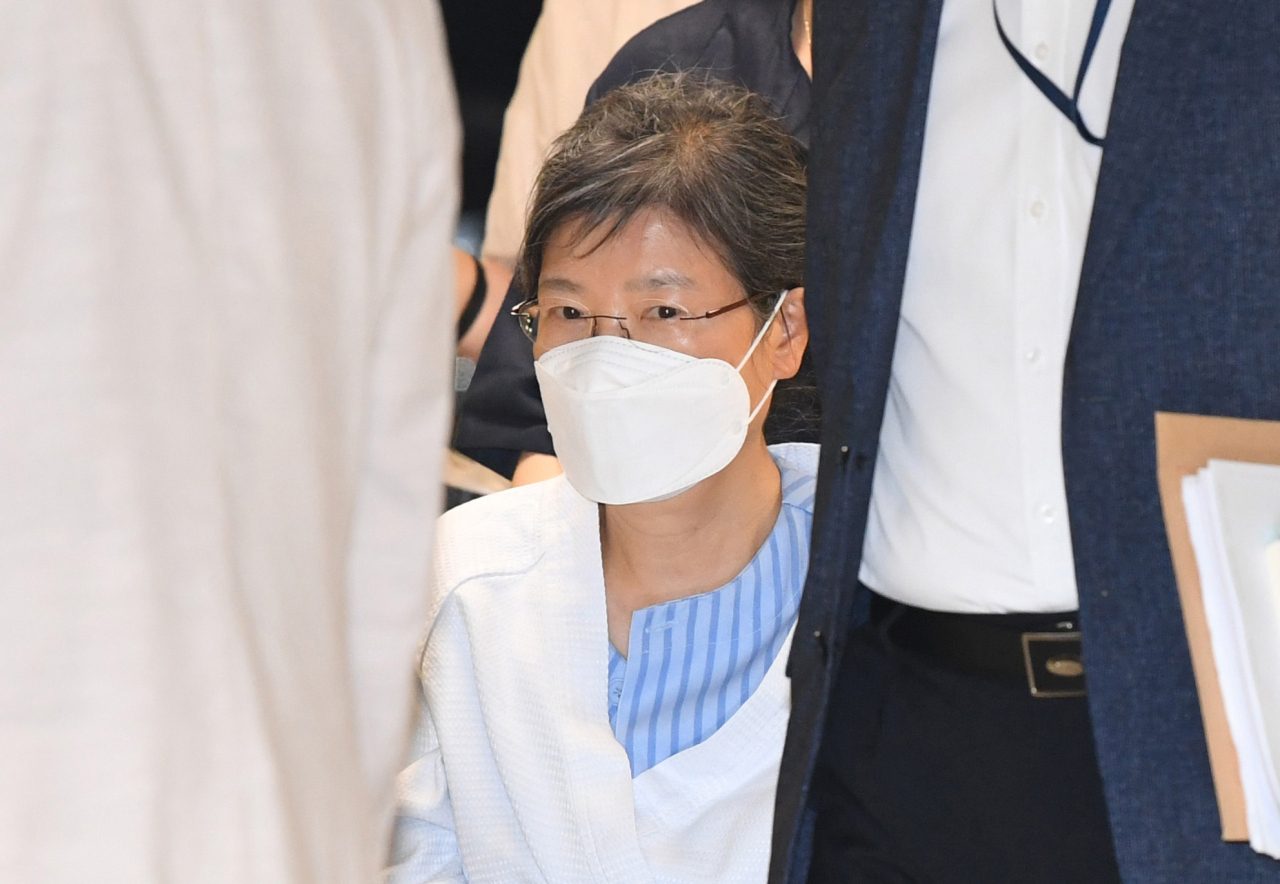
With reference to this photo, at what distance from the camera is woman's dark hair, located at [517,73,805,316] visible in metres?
1.68

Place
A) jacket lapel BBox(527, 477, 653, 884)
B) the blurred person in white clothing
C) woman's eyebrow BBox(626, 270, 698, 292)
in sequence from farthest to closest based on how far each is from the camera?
the blurred person in white clothing → woman's eyebrow BBox(626, 270, 698, 292) → jacket lapel BBox(527, 477, 653, 884)

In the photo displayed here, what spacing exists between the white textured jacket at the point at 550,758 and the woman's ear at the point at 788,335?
0.29m

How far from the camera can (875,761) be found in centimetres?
113

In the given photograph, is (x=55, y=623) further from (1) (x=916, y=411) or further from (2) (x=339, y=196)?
(1) (x=916, y=411)

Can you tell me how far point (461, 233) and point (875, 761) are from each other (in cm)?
235

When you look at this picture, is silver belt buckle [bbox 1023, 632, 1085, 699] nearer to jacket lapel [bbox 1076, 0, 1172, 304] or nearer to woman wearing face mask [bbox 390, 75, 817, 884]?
jacket lapel [bbox 1076, 0, 1172, 304]

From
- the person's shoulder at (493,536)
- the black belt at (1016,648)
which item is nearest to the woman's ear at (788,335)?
the person's shoulder at (493,536)

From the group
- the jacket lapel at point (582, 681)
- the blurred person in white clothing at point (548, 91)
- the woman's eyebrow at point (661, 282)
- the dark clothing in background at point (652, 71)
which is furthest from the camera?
the blurred person in white clothing at point (548, 91)

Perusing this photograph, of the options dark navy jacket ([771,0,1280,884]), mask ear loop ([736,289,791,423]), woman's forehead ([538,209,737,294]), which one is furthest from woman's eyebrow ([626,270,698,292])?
dark navy jacket ([771,0,1280,884])

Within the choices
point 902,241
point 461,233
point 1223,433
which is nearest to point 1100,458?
point 1223,433

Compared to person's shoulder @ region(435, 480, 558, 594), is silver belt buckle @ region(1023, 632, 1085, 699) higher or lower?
higher

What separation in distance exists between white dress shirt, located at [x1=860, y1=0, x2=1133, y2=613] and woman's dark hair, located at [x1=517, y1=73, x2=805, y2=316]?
57 cm

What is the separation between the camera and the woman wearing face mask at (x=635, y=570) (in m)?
1.56

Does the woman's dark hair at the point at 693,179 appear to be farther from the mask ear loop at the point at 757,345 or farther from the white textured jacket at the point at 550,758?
the white textured jacket at the point at 550,758
